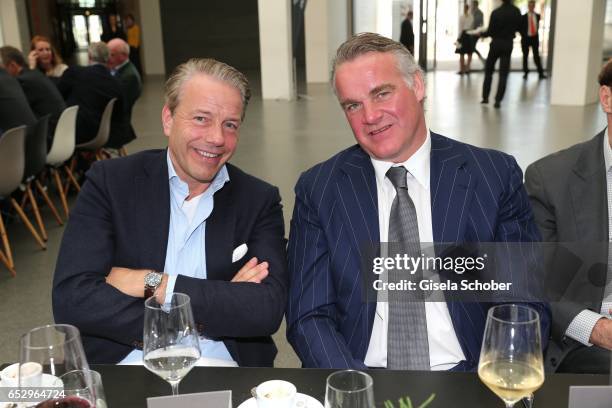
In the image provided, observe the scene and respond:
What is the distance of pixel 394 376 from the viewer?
4.45 ft

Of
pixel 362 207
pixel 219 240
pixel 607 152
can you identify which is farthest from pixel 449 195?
pixel 219 240

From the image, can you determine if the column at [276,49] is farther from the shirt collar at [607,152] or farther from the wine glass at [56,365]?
the wine glass at [56,365]

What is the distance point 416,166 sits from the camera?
77.3 inches

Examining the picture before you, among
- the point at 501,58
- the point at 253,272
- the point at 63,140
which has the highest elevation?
the point at 253,272

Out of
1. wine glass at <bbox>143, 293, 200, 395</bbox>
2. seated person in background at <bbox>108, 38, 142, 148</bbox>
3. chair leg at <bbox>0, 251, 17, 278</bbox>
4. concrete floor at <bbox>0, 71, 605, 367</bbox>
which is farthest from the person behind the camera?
seated person in background at <bbox>108, 38, 142, 148</bbox>

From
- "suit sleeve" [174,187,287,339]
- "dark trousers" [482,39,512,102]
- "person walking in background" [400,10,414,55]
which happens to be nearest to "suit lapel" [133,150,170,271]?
"suit sleeve" [174,187,287,339]

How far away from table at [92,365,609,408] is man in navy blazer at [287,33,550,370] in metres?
0.45

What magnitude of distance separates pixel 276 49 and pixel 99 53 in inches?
228

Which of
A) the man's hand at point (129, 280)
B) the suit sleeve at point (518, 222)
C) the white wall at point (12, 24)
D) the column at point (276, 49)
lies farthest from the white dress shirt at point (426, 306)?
the white wall at point (12, 24)

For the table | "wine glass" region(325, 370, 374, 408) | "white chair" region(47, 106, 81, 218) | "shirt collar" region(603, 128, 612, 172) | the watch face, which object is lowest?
"white chair" region(47, 106, 81, 218)

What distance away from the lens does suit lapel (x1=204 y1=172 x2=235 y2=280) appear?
2.00 metres

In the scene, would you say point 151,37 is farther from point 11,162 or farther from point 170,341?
point 170,341

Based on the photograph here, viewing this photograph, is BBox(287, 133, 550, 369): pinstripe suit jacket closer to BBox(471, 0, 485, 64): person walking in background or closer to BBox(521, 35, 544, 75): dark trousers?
BBox(521, 35, 544, 75): dark trousers

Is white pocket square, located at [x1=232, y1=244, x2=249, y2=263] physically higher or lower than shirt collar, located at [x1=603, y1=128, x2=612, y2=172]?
lower
